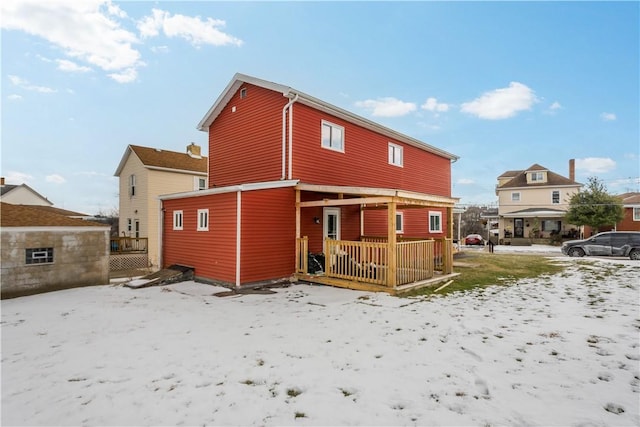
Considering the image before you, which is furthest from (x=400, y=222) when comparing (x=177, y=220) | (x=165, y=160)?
(x=165, y=160)

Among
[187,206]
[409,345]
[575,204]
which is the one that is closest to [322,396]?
[409,345]

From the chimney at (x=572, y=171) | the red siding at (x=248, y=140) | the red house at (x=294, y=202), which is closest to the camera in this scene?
the red house at (x=294, y=202)

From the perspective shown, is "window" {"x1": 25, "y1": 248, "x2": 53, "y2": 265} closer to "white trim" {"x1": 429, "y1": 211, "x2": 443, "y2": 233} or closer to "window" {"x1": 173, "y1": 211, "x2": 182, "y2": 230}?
"window" {"x1": 173, "y1": 211, "x2": 182, "y2": 230}

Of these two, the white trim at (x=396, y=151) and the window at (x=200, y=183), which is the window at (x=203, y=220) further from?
the window at (x=200, y=183)

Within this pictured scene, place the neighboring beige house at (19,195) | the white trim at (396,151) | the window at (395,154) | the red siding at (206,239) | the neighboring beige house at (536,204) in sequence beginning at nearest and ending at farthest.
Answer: the red siding at (206,239)
the white trim at (396,151)
the window at (395,154)
the neighboring beige house at (536,204)
the neighboring beige house at (19,195)

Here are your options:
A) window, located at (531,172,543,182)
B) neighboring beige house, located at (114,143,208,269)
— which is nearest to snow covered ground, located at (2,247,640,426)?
neighboring beige house, located at (114,143,208,269)

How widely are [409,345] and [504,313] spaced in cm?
308

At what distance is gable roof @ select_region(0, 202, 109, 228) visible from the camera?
920cm

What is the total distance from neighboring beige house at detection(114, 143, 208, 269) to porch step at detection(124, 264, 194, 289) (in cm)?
1044

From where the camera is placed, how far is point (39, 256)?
9445mm

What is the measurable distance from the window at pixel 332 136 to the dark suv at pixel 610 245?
16.4 meters

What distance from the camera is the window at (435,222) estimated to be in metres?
19.2

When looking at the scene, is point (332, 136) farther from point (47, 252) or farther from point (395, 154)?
point (47, 252)

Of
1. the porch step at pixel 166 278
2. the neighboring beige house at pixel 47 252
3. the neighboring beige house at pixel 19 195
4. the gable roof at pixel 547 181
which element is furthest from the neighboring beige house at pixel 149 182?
the gable roof at pixel 547 181
